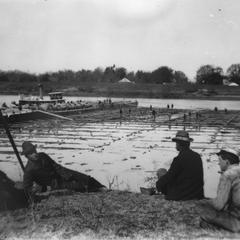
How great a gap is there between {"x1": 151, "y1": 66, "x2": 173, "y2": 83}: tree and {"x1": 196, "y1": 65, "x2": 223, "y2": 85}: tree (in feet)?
25.3

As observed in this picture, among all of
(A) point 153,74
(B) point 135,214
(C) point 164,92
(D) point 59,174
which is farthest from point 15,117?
(A) point 153,74

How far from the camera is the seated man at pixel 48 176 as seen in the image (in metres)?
5.54

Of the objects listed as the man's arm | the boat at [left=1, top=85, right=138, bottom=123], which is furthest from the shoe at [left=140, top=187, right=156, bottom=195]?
the boat at [left=1, top=85, right=138, bottom=123]

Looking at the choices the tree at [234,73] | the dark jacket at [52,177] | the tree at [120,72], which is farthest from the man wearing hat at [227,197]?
the tree at [120,72]

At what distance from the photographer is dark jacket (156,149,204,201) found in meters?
4.84

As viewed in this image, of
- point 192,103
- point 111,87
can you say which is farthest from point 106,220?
point 111,87

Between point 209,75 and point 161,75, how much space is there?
12.0 meters

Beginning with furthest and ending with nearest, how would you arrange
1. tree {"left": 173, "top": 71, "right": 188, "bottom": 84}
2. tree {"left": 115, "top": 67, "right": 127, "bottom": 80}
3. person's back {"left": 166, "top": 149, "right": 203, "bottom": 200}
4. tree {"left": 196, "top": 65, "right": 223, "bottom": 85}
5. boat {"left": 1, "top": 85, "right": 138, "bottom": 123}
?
tree {"left": 173, "top": 71, "right": 188, "bottom": 84}
tree {"left": 115, "top": 67, "right": 127, "bottom": 80}
tree {"left": 196, "top": 65, "right": 223, "bottom": 85}
boat {"left": 1, "top": 85, "right": 138, "bottom": 123}
person's back {"left": 166, "top": 149, "right": 203, "bottom": 200}

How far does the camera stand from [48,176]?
5.98 metres

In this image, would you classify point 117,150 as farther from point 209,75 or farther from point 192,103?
point 209,75

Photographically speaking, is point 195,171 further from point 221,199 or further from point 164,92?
point 164,92

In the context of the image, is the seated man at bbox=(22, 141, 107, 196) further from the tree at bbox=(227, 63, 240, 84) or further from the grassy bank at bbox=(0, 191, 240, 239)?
the tree at bbox=(227, 63, 240, 84)

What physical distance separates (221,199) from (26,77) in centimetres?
7586

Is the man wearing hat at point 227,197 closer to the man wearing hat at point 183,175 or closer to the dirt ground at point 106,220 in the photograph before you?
the dirt ground at point 106,220
